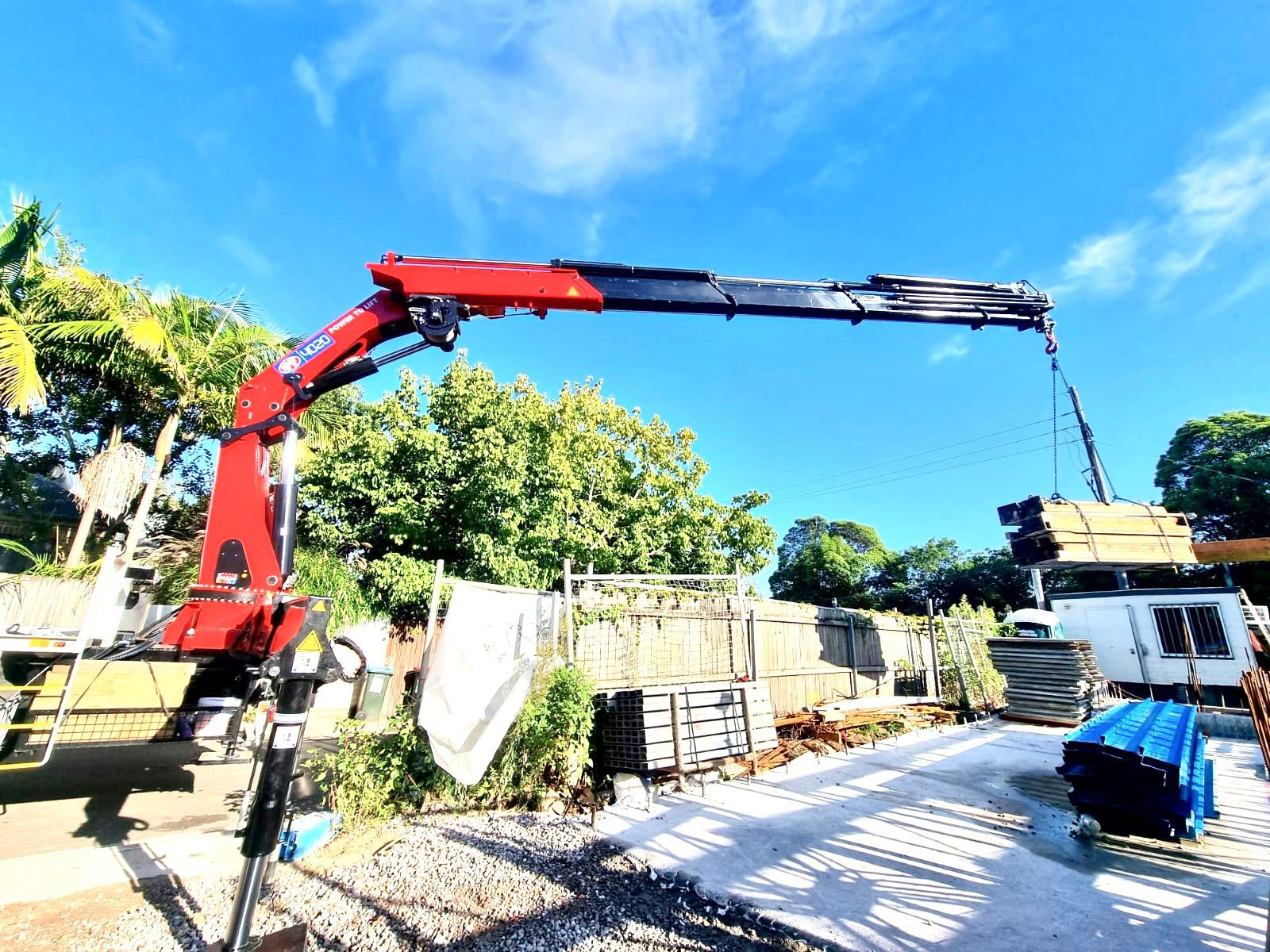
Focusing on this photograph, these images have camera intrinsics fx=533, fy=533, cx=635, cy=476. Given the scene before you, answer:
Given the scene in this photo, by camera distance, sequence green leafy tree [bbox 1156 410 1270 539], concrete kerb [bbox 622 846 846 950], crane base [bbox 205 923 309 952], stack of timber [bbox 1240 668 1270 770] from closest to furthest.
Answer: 1. crane base [bbox 205 923 309 952]
2. concrete kerb [bbox 622 846 846 950]
3. stack of timber [bbox 1240 668 1270 770]
4. green leafy tree [bbox 1156 410 1270 539]

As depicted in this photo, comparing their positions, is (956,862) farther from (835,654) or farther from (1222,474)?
(1222,474)

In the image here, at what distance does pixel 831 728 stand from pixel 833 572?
25.7 metres

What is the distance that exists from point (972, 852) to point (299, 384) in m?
6.78

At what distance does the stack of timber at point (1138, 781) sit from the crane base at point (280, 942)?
226 inches

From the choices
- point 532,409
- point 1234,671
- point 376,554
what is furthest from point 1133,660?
point 376,554

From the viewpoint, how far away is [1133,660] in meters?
12.1

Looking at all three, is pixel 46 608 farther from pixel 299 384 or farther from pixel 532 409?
A: pixel 532 409

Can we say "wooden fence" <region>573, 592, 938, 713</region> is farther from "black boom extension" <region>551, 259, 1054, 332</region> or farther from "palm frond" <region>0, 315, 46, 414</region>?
"palm frond" <region>0, 315, 46, 414</region>

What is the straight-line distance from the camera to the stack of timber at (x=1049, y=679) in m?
9.70

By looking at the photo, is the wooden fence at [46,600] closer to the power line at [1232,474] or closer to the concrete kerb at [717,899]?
the concrete kerb at [717,899]

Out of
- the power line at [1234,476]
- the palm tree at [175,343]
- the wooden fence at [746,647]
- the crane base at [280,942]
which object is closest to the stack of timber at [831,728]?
the wooden fence at [746,647]

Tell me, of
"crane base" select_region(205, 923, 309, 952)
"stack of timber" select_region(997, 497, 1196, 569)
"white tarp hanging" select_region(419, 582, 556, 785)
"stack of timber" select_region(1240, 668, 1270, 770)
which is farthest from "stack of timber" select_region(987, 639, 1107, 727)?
"crane base" select_region(205, 923, 309, 952)

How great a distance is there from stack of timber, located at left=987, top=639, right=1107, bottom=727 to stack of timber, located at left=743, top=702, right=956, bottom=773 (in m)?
1.87

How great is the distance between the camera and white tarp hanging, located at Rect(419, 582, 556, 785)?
487 centimetres
